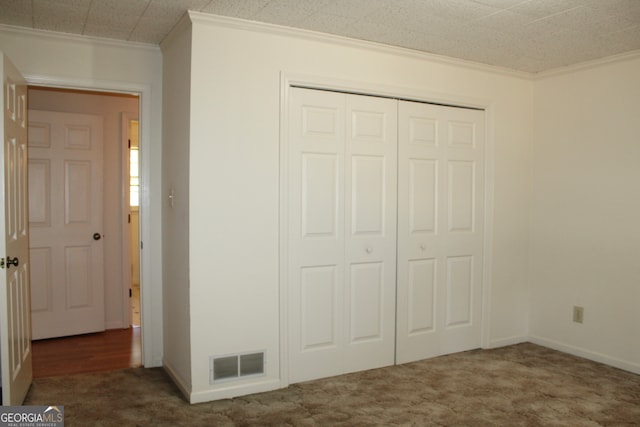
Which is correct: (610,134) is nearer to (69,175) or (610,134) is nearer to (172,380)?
(172,380)

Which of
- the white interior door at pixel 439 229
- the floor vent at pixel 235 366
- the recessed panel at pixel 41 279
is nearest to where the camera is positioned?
the floor vent at pixel 235 366

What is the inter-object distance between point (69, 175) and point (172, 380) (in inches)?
87.3

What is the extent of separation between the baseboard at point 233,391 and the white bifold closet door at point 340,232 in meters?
0.18

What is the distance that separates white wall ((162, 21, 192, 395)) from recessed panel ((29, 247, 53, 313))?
1452 mm

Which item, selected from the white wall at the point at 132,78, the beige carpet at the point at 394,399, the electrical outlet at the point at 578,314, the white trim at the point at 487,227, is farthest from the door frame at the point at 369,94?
the white wall at the point at 132,78

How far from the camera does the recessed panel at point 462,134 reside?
13.3 ft

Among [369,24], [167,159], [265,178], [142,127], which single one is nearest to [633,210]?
[369,24]

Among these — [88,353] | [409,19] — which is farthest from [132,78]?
[88,353]

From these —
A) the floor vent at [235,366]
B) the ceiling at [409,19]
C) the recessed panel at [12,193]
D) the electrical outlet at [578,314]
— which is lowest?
the floor vent at [235,366]

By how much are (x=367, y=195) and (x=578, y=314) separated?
2.02 m

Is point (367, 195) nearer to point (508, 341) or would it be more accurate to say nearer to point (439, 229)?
point (439, 229)

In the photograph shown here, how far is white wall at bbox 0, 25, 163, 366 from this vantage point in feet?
11.1

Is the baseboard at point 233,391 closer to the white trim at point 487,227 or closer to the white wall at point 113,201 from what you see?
the white trim at point 487,227

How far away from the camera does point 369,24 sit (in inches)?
126
